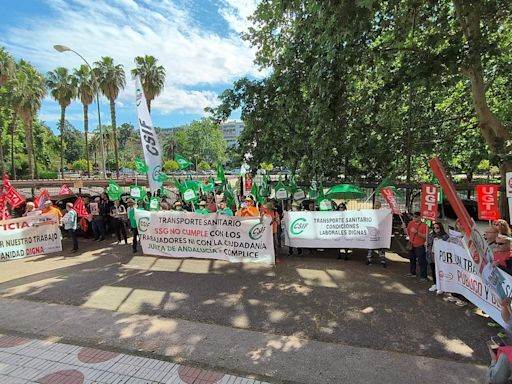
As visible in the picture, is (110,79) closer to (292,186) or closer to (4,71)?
(4,71)

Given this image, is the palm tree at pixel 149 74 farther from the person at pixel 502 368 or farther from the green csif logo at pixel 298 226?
the person at pixel 502 368

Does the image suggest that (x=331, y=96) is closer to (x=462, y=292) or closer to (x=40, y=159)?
(x=462, y=292)

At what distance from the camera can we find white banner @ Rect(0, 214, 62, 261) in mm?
9977

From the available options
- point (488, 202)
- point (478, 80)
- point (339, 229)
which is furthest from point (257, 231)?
point (478, 80)

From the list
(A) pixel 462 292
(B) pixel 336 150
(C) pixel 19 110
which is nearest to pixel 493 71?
(B) pixel 336 150

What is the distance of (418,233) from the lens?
768 cm

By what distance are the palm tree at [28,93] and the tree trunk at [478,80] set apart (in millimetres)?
37056

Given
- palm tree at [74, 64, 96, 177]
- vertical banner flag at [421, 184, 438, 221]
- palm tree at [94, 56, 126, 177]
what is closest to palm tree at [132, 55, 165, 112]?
palm tree at [94, 56, 126, 177]

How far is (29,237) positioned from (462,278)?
11.3 metres

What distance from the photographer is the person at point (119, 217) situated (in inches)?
459

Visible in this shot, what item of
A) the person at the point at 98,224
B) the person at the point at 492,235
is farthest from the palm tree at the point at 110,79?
the person at the point at 492,235

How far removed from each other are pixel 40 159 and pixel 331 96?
62.2m

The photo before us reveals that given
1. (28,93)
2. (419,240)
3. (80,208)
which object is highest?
(28,93)

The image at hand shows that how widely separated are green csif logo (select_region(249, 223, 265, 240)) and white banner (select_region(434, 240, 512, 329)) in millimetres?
4020
